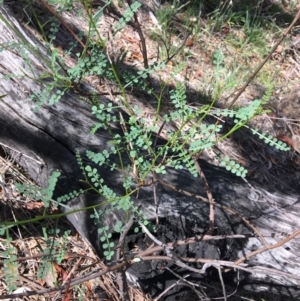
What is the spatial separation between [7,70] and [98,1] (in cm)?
143

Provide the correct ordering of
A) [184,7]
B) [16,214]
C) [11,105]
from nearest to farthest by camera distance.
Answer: [11,105]
[16,214]
[184,7]

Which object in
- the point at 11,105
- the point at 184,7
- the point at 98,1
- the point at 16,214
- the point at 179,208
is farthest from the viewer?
the point at 184,7

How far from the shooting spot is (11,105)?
253 centimetres

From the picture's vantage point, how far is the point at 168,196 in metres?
2.25

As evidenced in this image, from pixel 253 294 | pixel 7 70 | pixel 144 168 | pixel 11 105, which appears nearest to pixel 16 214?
pixel 11 105

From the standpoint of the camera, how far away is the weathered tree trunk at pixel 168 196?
→ 2203 mm

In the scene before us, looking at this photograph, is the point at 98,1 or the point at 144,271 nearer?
the point at 144,271

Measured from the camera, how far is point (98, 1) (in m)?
3.75

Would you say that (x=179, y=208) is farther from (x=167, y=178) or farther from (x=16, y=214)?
(x=16, y=214)

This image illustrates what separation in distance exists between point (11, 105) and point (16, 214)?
23.7 inches

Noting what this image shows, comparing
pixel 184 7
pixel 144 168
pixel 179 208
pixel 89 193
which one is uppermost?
pixel 184 7

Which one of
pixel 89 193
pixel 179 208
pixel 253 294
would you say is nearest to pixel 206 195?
pixel 179 208

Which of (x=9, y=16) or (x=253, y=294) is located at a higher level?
(x=9, y=16)

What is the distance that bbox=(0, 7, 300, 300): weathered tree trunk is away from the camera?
86.7 inches
